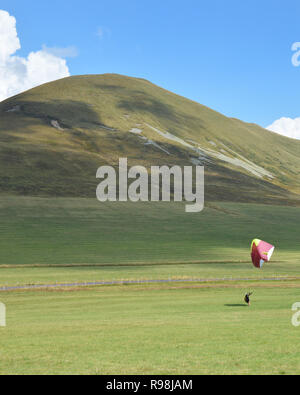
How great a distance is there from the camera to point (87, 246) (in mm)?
75312

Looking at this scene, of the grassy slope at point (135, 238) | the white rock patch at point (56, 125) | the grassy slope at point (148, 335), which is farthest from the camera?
the white rock patch at point (56, 125)

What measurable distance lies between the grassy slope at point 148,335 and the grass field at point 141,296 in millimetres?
55

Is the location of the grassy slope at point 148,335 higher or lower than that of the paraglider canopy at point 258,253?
lower

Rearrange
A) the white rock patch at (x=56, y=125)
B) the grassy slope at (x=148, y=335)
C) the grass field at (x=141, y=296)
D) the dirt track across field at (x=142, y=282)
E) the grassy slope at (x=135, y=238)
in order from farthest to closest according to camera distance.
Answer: the white rock patch at (x=56, y=125) < the grassy slope at (x=135, y=238) < the dirt track across field at (x=142, y=282) < the grass field at (x=141, y=296) < the grassy slope at (x=148, y=335)

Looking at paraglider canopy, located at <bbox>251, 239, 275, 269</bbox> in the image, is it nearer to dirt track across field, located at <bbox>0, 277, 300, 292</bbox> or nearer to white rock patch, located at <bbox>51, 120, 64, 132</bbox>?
dirt track across field, located at <bbox>0, 277, 300, 292</bbox>

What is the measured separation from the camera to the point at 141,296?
39375 mm

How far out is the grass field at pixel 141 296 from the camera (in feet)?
59.8

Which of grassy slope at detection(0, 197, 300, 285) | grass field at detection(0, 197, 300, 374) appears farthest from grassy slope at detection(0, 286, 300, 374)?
grassy slope at detection(0, 197, 300, 285)

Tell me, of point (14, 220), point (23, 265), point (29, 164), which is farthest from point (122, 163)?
point (23, 265)

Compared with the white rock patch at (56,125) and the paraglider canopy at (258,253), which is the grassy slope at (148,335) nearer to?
the paraglider canopy at (258,253)

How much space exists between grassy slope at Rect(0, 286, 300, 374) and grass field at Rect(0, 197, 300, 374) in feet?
0.18

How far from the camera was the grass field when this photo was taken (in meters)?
18.2

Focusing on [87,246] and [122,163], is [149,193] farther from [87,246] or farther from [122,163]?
[87,246]

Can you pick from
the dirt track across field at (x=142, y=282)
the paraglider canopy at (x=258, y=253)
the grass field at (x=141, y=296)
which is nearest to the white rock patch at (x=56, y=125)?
the grass field at (x=141, y=296)
